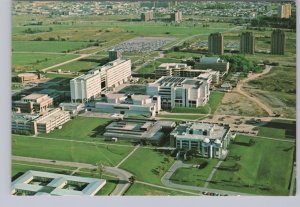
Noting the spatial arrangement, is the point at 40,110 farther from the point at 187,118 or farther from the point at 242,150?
the point at 242,150

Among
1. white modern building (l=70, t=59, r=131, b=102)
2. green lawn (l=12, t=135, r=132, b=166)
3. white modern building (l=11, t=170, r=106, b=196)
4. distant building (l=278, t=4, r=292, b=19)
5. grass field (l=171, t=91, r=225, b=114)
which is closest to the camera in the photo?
white modern building (l=11, t=170, r=106, b=196)

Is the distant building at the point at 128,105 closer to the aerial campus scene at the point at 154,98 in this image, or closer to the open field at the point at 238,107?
the aerial campus scene at the point at 154,98

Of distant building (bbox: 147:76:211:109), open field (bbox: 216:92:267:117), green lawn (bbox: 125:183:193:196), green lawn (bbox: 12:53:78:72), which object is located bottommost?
green lawn (bbox: 125:183:193:196)

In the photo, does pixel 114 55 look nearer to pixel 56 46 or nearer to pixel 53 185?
pixel 56 46

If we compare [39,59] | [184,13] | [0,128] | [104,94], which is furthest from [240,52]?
[0,128]

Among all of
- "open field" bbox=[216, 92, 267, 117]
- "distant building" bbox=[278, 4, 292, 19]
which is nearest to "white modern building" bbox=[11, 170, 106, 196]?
"open field" bbox=[216, 92, 267, 117]

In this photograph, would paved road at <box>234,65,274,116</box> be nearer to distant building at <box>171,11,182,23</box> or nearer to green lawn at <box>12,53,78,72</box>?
distant building at <box>171,11,182,23</box>

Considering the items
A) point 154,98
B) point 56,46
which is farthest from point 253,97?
point 56,46

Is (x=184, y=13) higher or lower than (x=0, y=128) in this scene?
higher
